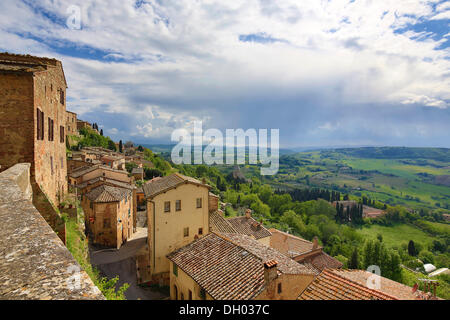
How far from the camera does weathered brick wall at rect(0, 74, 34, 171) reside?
9648 millimetres

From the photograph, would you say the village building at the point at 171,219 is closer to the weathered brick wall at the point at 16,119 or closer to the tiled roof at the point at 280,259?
the tiled roof at the point at 280,259

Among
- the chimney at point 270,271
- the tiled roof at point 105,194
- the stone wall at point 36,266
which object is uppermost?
the stone wall at point 36,266

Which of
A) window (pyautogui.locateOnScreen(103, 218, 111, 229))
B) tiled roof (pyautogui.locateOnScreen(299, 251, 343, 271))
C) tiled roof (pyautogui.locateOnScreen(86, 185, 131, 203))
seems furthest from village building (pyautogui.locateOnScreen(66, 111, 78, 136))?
tiled roof (pyautogui.locateOnScreen(299, 251, 343, 271))

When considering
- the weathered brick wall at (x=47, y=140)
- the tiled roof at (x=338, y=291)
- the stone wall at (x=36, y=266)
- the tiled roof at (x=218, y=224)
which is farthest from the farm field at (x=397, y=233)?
the stone wall at (x=36, y=266)

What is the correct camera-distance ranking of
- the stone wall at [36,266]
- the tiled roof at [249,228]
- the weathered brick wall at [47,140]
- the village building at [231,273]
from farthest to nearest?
the tiled roof at [249,228] < the village building at [231,273] < the weathered brick wall at [47,140] < the stone wall at [36,266]

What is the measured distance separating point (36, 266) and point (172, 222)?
63.8 ft

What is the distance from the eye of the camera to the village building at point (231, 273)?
40.5 feet

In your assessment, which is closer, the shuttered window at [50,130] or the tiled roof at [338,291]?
the tiled roof at [338,291]

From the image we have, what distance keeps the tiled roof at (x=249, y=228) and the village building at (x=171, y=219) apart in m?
5.03

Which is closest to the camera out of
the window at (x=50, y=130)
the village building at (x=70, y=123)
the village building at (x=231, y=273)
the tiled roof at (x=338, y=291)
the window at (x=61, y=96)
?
the tiled roof at (x=338, y=291)

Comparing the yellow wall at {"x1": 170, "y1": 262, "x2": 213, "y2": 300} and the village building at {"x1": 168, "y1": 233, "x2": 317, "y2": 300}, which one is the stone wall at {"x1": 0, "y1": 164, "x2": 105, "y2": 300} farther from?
the yellow wall at {"x1": 170, "y1": 262, "x2": 213, "y2": 300}

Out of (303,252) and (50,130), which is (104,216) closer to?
(50,130)

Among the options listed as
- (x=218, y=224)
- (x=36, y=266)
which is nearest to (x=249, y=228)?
(x=218, y=224)
